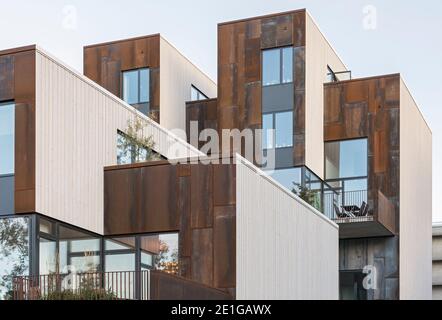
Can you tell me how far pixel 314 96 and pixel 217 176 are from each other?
45.4ft

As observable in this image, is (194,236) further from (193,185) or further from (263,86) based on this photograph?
(263,86)

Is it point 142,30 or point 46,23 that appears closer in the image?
point 46,23

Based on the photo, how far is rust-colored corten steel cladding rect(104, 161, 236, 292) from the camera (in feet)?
81.5

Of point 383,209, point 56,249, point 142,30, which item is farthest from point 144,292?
point 142,30

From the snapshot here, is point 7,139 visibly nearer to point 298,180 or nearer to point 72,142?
point 72,142

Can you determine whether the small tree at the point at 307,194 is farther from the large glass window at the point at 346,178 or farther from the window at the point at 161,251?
the window at the point at 161,251

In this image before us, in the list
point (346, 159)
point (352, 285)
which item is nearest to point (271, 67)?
point (346, 159)

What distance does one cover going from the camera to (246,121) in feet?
126

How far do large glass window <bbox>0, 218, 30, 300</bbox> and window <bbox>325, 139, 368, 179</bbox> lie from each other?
688 inches
